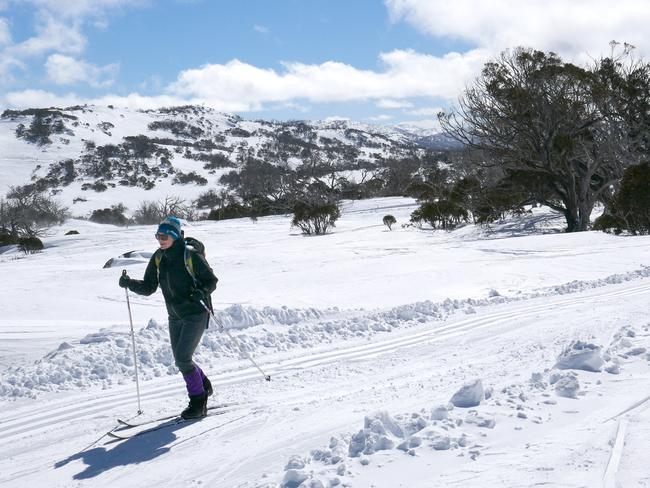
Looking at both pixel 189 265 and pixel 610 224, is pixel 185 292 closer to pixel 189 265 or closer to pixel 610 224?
pixel 189 265

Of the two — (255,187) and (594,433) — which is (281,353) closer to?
(594,433)

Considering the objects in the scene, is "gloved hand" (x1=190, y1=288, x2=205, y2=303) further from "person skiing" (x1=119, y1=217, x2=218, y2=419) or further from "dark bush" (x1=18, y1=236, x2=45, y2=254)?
"dark bush" (x1=18, y1=236, x2=45, y2=254)

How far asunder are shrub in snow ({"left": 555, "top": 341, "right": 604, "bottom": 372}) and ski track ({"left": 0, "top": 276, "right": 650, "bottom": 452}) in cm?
89

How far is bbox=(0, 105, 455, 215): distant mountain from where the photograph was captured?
9756 centimetres

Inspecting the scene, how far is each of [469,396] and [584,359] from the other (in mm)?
1267

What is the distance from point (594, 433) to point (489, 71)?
24.4m

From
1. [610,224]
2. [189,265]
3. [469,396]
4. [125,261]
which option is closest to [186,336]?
[189,265]

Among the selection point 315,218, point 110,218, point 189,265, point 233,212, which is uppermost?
point 110,218

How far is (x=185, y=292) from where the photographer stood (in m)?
4.66

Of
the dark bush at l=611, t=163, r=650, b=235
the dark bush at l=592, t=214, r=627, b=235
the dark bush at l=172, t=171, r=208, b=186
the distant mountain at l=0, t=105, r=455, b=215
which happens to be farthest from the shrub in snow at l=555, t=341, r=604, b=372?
the dark bush at l=172, t=171, r=208, b=186

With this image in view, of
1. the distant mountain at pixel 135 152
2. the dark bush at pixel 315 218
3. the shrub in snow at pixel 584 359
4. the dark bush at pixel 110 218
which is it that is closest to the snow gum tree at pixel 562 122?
the dark bush at pixel 315 218

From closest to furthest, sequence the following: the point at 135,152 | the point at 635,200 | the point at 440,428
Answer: the point at 440,428
the point at 635,200
the point at 135,152

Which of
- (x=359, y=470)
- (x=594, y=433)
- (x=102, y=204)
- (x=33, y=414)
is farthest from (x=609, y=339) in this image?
A: (x=102, y=204)

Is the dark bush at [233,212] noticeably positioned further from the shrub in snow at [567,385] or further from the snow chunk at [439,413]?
the snow chunk at [439,413]
